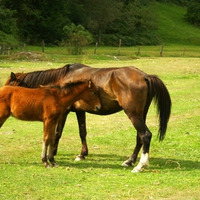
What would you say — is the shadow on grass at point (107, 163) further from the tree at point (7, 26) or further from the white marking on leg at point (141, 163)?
the tree at point (7, 26)

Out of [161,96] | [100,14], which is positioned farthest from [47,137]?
[100,14]

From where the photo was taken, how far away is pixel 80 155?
10.4 metres

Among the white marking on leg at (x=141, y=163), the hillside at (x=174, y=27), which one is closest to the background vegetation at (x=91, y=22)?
the hillside at (x=174, y=27)

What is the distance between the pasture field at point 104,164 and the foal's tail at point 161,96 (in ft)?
2.79

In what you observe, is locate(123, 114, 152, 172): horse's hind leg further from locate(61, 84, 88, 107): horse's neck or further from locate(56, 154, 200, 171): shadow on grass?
locate(61, 84, 88, 107): horse's neck

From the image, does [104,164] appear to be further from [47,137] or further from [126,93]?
[126,93]

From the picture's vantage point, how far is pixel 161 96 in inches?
389

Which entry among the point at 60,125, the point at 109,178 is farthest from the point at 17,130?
the point at 109,178

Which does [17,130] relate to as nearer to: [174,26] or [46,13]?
[46,13]

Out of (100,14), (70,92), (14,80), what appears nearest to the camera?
(70,92)

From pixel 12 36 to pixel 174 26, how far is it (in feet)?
105

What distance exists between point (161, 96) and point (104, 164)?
1.69 m

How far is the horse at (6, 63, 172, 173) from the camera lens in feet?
31.0

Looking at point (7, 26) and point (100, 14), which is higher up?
point (100, 14)
